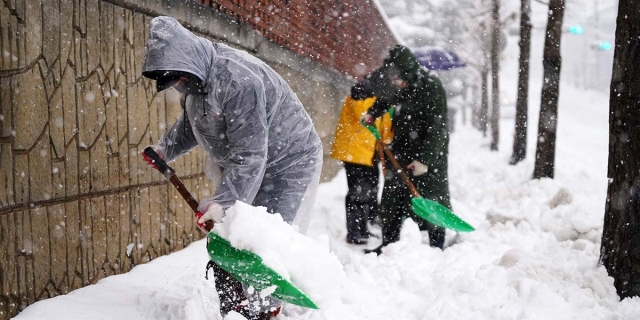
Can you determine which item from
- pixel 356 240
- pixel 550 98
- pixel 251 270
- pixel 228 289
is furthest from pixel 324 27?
pixel 251 270

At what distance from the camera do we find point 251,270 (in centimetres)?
274

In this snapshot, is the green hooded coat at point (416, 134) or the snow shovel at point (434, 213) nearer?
the green hooded coat at point (416, 134)

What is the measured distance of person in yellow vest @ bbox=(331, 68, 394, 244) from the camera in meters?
6.10

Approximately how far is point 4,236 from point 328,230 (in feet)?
13.3

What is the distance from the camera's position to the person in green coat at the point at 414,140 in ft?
17.6

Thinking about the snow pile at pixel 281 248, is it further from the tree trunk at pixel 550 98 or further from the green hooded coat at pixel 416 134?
the tree trunk at pixel 550 98

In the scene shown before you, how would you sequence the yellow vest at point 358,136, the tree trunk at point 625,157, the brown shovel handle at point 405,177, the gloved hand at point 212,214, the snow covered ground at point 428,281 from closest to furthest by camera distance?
the gloved hand at point 212,214 < the snow covered ground at point 428,281 < the tree trunk at point 625,157 < the brown shovel handle at point 405,177 < the yellow vest at point 358,136

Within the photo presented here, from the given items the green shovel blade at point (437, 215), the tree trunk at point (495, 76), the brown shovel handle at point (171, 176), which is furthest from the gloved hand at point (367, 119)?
the tree trunk at point (495, 76)

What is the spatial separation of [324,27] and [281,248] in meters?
9.00

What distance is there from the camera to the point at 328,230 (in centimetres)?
667

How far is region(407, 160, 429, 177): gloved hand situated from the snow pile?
293 cm

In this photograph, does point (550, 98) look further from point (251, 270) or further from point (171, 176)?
point (251, 270)

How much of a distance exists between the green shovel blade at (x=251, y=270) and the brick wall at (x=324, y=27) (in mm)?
3046

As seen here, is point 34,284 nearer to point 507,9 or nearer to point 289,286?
point 289,286
